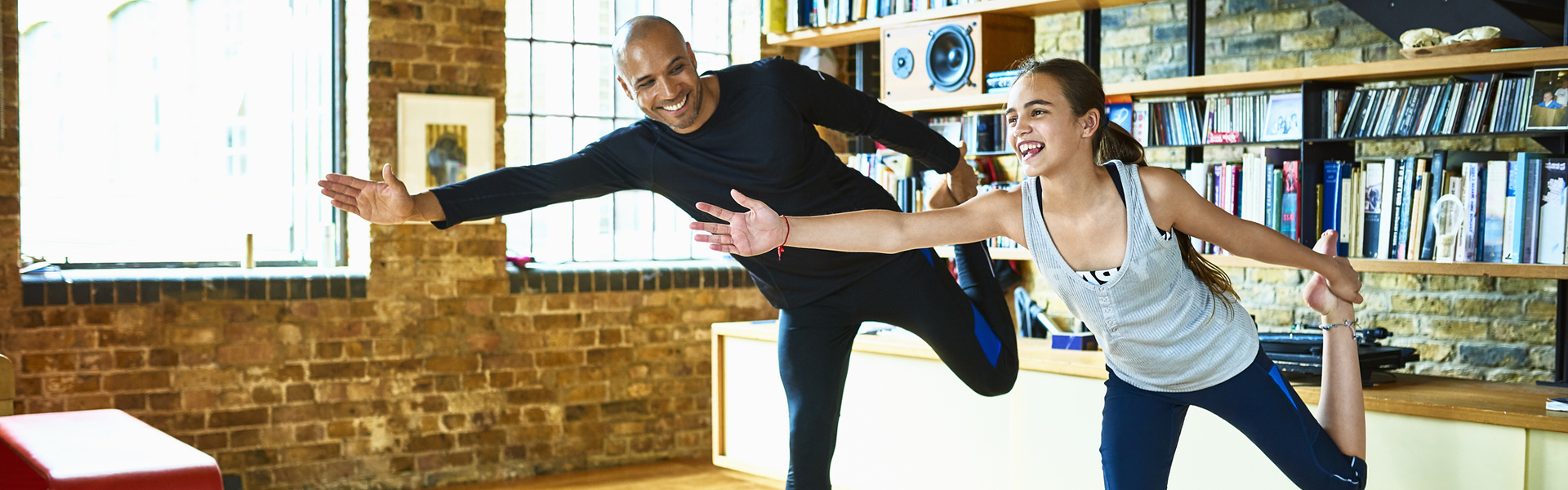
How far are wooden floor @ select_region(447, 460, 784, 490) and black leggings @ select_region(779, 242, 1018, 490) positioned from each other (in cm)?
199

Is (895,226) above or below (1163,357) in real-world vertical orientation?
above

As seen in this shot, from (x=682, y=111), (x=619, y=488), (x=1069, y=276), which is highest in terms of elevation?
(x=682, y=111)

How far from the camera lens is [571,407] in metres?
5.25

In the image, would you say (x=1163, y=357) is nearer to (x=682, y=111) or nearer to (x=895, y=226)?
(x=895, y=226)

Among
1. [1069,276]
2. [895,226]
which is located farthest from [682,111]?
[1069,276]

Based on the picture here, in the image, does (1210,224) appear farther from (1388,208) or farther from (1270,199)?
(1270,199)

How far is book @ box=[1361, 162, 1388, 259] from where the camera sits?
3.54m

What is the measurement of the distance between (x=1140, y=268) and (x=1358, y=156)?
291 cm

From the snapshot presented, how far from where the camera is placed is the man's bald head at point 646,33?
8.43ft

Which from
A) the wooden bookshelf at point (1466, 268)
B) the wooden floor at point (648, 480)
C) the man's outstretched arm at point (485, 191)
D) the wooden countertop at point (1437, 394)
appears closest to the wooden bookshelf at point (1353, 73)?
the wooden bookshelf at point (1466, 268)

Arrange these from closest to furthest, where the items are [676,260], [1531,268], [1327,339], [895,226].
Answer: [895,226] < [1327,339] < [1531,268] < [676,260]

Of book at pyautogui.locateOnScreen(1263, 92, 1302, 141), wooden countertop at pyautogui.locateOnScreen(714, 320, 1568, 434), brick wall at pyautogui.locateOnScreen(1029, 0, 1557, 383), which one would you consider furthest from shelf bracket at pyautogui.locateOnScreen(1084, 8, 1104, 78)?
wooden countertop at pyautogui.locateOnScreen(714, 320, 1568, 434)

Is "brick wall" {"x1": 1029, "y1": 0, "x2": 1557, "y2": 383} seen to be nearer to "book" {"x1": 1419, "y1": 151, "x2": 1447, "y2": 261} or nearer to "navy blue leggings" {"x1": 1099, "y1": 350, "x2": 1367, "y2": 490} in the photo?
"book" {"x1": 1419, "y1": 151, "x2": 1447, "y2": 261}

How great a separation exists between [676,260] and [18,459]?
328 centimetres
